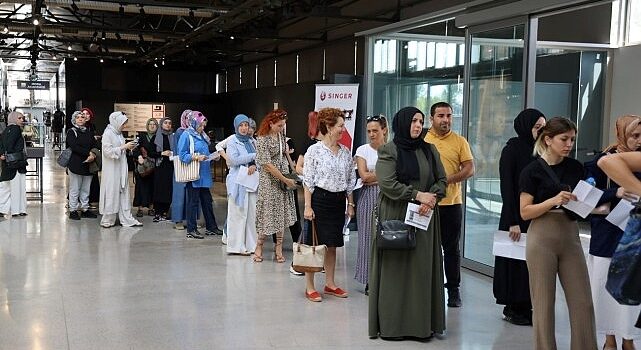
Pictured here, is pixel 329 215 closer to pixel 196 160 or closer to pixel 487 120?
pixel 487 120

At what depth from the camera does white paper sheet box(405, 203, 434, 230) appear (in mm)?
4160

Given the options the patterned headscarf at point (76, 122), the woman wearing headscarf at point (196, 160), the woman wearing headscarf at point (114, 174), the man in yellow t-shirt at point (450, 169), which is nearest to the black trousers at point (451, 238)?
the man in yellow t-shirt at point (450, 169)

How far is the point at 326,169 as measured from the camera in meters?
5.20

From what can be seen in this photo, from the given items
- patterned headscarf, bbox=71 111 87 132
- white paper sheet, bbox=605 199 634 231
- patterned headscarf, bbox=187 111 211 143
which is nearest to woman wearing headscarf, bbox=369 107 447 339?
white paper sheet, bbox=605 199 634 231

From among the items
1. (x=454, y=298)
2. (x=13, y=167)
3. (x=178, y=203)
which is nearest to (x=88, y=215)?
(x=13, y=167)

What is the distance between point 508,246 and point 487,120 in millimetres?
2522

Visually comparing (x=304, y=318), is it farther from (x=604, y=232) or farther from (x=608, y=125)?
(x=608, y=125)

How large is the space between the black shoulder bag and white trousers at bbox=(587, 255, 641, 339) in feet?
3.46

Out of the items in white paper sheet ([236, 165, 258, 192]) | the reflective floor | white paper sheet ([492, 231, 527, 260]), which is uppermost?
white paper sheet ([236, 165, 258, 192])

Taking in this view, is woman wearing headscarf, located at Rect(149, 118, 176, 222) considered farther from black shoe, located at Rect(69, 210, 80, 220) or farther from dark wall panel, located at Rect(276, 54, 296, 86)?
dark wall panel, located at Rect(276, 54, 296, 86)

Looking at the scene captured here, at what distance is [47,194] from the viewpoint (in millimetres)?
12773

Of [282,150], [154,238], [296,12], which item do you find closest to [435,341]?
[282,150]

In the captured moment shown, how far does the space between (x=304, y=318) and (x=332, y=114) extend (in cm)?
152

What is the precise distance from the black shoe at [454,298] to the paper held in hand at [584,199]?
2.01 m
